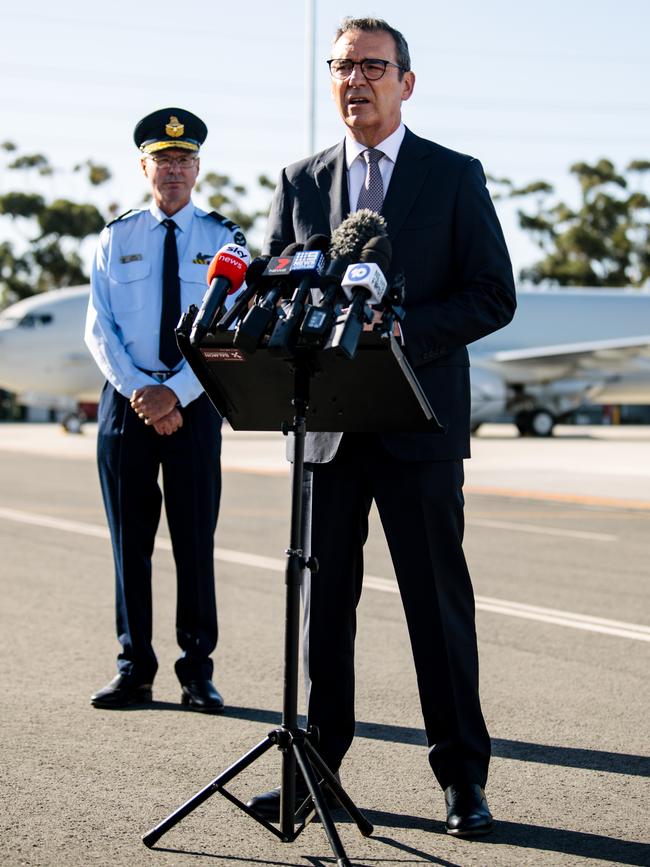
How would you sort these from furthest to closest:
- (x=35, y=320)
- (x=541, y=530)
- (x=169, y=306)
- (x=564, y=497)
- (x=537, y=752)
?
(x=35, y=320)
(x=564, y=497)
(x=541, y=530)
(x=169, y=306)
(x=537, y=752)

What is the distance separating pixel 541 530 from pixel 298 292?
9756mm

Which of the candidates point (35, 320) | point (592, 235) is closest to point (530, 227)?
point (592, 235)

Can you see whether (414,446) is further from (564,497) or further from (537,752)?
(564,497)

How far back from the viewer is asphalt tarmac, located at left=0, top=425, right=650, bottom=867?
3.78 m

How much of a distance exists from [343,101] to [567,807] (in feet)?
7.49

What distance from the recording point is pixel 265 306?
3479 millimetres

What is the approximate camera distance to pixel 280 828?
12.3ft

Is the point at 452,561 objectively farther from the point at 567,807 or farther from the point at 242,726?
the point at 242,726

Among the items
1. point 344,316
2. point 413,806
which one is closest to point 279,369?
point 344,316

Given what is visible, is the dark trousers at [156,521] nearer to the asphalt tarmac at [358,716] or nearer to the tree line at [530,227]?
the asphalt tarmac at [358,716]

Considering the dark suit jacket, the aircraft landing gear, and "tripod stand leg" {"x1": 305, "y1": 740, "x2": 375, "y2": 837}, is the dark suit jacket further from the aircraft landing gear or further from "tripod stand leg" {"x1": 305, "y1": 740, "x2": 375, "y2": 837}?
the aircraft landing gear

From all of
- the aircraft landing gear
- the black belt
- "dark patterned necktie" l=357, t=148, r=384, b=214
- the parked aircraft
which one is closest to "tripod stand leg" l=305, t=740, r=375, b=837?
"dark patterned necktie" l=357, t=148, r=384, b=214

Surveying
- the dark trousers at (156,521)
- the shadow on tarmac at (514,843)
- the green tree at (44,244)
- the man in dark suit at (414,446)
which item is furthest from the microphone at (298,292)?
the green tree at (44,244)

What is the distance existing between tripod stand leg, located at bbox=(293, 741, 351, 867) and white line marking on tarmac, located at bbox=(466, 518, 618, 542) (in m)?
8.78
